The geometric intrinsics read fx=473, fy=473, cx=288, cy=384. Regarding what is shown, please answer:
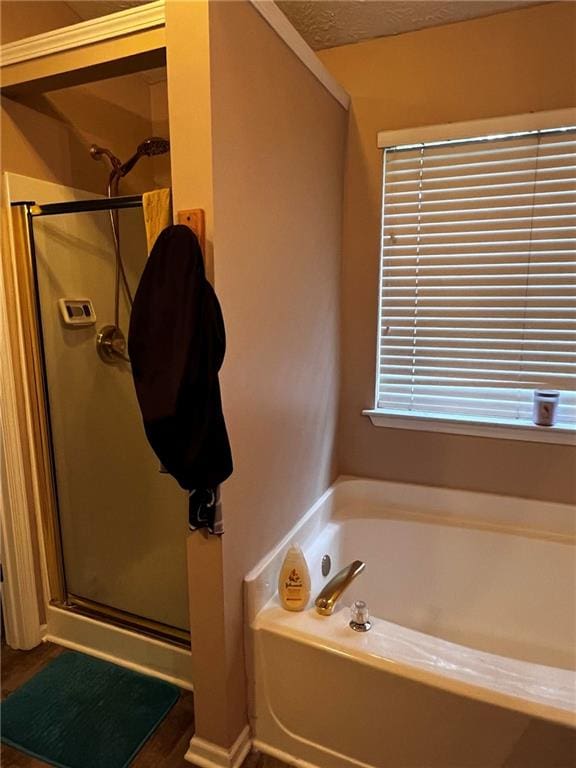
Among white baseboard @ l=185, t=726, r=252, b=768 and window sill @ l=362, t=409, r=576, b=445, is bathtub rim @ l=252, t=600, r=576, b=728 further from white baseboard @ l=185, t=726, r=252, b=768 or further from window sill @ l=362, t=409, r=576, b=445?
window sill @ l=362, t=409, r=576, b=445

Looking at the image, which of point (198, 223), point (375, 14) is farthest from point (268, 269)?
point (375, 14)

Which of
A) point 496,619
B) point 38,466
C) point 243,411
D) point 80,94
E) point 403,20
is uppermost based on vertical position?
point 403,20

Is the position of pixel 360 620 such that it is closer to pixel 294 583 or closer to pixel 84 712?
pixel 294 583

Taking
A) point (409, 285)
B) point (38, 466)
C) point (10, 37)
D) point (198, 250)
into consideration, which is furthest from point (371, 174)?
point (38, 466)

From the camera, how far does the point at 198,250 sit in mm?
1154

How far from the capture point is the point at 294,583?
4.92ft

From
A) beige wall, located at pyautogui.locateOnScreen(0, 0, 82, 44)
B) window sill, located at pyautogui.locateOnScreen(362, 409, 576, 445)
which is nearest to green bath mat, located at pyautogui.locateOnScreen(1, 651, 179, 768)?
window sill, located at pyautogui.locateOnScreen(362, 409, 576, 445)

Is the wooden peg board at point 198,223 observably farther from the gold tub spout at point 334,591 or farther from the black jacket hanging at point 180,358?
the gold tub spout at point 334,591

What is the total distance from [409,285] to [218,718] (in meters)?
1.75

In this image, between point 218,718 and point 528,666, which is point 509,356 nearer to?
point 528,666

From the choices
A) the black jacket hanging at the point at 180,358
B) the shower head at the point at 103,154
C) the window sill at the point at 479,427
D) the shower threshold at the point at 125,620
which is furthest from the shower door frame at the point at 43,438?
the window sill at the point at 479,427

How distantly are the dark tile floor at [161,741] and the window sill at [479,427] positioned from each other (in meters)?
1.32

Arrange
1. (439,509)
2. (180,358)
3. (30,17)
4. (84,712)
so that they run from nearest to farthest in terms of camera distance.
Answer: (180,358) → (84,712) → (30,17) → (439,509)

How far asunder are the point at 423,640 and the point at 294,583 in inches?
16.1
